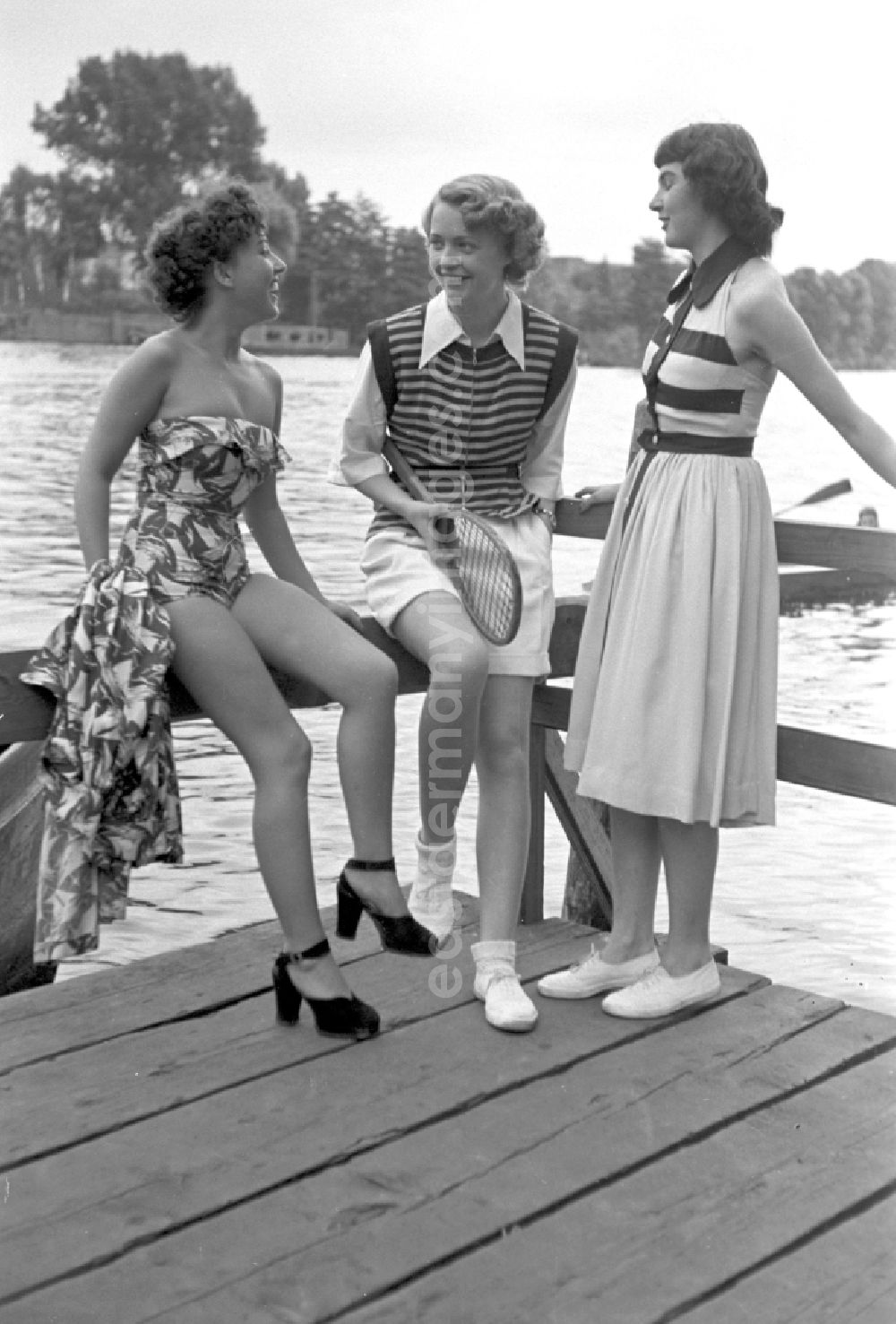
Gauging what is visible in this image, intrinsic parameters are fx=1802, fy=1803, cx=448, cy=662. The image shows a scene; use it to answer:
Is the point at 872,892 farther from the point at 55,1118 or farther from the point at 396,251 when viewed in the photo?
the point at 396,251

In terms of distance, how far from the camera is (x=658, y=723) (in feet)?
11.1

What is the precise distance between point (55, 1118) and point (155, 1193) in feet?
1.07

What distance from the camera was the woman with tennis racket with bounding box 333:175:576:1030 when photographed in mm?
3391

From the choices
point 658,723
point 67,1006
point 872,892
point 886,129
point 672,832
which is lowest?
point 872,892

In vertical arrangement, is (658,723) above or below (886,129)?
below

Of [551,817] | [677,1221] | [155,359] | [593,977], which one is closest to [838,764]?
[593,977]

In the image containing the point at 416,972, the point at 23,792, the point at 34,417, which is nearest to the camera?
the point at 416,972

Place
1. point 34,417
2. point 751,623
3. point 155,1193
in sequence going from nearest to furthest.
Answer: point 155,1193, point 751,623, point 34,417

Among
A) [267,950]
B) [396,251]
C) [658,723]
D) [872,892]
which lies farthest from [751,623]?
[396,251]

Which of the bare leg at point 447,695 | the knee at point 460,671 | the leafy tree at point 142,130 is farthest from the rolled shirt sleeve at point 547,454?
the leafy tree at point 142,130

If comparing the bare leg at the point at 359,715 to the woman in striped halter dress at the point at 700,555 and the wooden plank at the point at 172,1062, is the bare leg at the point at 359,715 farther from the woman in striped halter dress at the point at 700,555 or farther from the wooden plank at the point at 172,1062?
the woman in striped halter dress at the point at 700,555

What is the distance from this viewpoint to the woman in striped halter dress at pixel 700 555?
3.29m

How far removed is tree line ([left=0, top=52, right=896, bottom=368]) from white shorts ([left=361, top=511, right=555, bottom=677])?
21.7 m

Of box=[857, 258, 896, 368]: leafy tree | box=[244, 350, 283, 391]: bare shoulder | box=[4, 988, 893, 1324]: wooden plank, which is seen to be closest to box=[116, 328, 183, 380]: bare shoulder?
box=[244, 350, 283, 391]: bare shoulder
